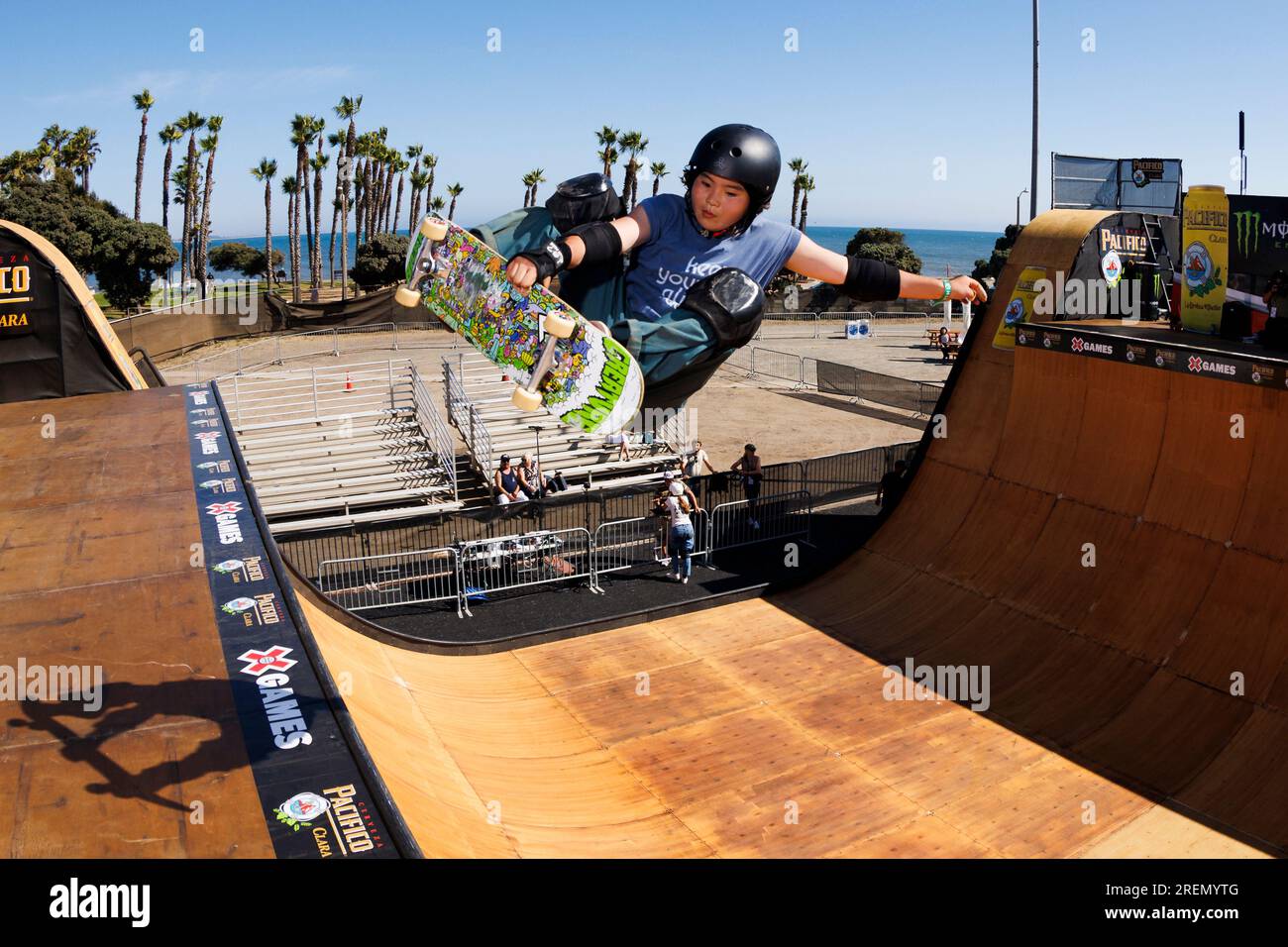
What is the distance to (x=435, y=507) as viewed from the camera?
19.9 meters

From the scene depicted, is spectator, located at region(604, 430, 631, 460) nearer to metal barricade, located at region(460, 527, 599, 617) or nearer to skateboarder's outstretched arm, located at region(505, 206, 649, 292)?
metal barricade, located at region(460, 527, 599, 617)

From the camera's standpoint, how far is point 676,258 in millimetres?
6375

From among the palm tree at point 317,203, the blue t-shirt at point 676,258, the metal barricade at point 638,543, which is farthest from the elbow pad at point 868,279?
the palm tree at point 317,203

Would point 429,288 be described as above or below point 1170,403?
above

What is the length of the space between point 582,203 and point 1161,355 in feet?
34.6

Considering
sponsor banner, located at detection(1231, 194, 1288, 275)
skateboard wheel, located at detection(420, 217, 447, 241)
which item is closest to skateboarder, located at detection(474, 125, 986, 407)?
skateboard wheel, located at detection(420, 217, 447, 241)

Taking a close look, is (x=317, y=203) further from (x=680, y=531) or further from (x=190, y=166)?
(x=680, y=531)

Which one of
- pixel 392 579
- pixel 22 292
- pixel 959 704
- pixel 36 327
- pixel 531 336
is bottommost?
pixel 959 704

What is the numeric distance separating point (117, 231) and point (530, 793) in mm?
49041

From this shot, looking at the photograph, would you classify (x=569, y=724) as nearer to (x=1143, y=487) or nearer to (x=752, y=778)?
(x=752, y=778)

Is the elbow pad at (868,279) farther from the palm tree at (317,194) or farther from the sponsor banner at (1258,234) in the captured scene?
the palm tree at (317,194)

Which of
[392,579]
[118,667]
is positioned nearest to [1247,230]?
[392,579]
